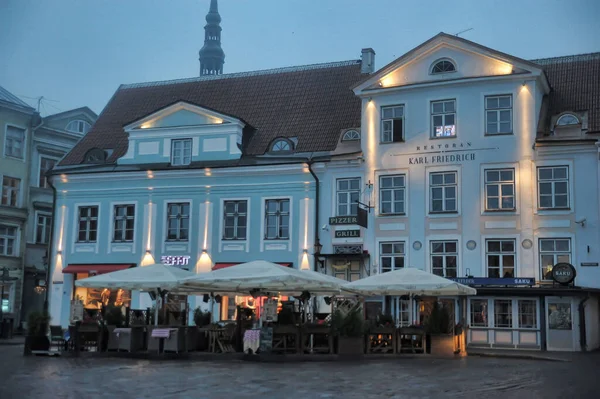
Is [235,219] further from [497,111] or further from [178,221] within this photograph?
[497,111]

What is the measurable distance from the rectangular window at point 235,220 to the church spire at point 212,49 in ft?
209

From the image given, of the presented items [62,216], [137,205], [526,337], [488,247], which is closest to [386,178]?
[488,247]

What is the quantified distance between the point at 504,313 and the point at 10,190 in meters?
26.9

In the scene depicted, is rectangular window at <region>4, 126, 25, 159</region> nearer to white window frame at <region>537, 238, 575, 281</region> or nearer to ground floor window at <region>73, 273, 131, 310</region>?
ground floor window at <region>73, 273, 131, 310</region>

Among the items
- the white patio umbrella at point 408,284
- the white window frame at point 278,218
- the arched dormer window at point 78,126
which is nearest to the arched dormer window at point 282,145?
the white window frame at point 278,218

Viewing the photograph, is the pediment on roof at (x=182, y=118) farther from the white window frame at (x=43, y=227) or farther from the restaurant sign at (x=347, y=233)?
the white window frame at (x=43, y=227)

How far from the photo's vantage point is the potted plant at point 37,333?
2309cm

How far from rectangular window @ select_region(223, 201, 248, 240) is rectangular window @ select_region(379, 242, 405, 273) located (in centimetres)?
597

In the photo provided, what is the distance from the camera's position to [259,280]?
21109mm

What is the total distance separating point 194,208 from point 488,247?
40.5ft

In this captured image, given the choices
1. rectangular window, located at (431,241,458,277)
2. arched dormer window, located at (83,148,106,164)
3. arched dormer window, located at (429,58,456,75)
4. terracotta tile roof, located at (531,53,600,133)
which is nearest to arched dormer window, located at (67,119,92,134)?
arched dormer window, located at (83,148,106,164)

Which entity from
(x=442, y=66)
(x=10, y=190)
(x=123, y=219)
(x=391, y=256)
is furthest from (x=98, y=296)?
(x=442, y=66)

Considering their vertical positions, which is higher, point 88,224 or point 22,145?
point 22,145

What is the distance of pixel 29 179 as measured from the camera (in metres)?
44.0
